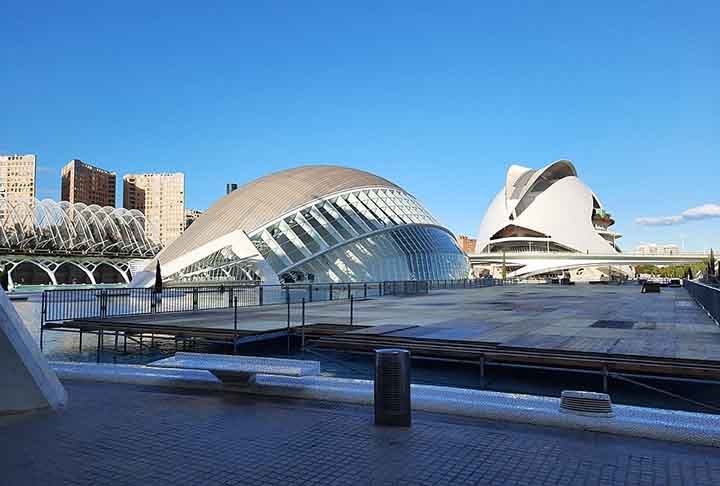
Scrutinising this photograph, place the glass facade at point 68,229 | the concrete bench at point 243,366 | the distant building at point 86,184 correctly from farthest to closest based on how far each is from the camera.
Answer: the distant building at point 86,184 → the glass facade at point 68,229 → the concrete bench at point 243,366

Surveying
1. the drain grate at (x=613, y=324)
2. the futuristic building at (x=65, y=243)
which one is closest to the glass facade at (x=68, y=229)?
the futuristic building at (x=65, y=243)

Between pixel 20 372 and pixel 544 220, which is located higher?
pixel 544 220

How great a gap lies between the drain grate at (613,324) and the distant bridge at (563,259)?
96931 mm

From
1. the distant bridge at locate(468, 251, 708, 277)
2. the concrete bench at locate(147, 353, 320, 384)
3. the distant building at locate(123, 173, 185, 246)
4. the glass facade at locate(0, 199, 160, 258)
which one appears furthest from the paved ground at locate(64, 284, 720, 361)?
the distant building at locate(123, 173, 185, 246)

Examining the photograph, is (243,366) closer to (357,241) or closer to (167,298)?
(167,298)

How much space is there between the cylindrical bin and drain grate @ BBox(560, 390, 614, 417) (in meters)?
1.78

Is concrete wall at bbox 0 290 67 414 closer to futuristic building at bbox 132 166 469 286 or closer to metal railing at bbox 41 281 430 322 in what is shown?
metal railing at bbox 41 281 430 322

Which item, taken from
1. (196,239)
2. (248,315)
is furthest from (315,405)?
(196,239)

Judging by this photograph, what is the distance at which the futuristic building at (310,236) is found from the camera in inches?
1350

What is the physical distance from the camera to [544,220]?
118812 mm

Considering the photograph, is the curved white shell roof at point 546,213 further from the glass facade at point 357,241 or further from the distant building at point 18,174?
the distant building at point 18,174

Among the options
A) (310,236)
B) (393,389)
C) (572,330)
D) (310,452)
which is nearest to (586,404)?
(393,389)

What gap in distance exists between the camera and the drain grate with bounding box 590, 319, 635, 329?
14.9 metres

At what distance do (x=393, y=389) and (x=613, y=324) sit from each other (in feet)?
39.1
